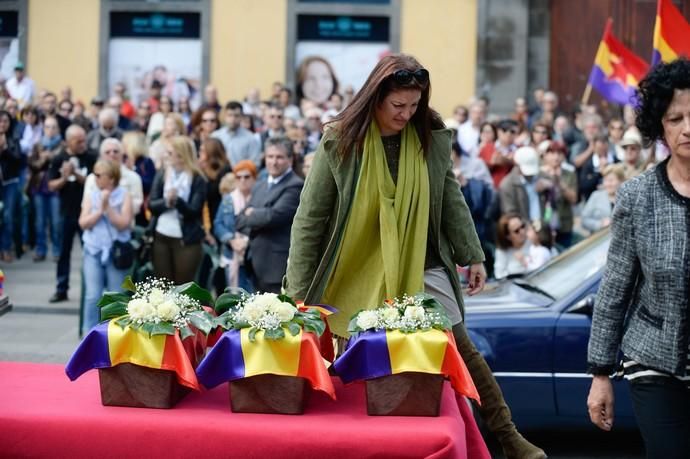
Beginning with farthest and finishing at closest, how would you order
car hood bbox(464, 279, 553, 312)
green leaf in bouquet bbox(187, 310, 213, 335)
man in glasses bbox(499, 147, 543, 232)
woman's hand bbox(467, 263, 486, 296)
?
man in glasses bbox(499, 147, 543, 232)
car hood bbox(464, 279, 553, 312)
woman's hand bbox(467, 263, 486, 296)
green leaf in bouquet bbox(187, 310, 213, 335)

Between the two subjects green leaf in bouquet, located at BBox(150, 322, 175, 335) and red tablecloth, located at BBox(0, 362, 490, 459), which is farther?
green leaf in bouquet, located at BBox(150, 322, 175, 335)

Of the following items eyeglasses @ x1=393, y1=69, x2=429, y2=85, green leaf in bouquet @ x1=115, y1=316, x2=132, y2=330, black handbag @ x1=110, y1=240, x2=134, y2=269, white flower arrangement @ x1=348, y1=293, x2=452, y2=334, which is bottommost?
black handbag @ x1=110, y1=240, x2=134, y2=269

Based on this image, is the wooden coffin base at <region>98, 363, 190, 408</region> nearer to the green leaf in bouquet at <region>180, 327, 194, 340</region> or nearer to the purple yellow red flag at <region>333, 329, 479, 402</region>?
the green leaf in bouquet at <region>180, 327, 194, 340</region>

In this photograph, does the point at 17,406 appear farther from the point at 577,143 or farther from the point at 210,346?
the point at 577,143

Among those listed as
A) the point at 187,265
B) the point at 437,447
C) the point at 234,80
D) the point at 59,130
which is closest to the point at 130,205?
the point at 187,265

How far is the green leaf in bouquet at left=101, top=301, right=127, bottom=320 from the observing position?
4.87 metres

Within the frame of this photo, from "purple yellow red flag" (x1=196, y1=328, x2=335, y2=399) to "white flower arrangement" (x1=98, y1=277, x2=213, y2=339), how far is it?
199 mm

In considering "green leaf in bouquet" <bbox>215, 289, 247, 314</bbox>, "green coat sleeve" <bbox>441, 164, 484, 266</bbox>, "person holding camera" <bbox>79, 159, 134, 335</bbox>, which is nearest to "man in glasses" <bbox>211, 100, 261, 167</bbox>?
"person holding camera" <bbox>79, 159, 134, 335</bbox>

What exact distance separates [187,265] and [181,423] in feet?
23.1

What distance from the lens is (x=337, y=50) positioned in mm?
24734

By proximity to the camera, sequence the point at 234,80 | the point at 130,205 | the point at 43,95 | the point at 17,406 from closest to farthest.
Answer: the point at 17,406, the point at 130,205, the point at 43,95, the point at 234,80

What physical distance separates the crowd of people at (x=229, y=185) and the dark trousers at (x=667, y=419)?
5.75 m

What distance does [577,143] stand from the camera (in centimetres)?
1675

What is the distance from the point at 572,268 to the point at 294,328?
3833mm
